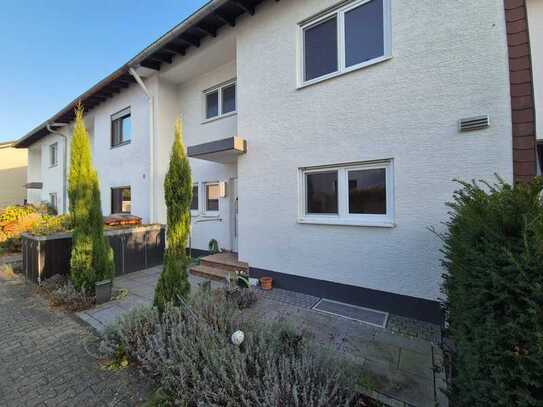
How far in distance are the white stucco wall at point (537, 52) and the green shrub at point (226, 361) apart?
562 cm

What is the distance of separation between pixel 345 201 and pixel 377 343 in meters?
2.30

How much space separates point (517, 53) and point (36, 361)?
7.37 metres

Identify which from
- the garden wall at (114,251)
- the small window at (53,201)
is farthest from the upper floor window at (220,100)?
the small window at (53,201)

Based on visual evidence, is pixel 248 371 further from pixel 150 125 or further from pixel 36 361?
pixel 150 125

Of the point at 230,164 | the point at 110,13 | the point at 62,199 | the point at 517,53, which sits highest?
the point at 110,13

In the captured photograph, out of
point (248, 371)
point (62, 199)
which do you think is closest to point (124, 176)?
point (62, 199)

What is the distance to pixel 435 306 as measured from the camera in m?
3.71

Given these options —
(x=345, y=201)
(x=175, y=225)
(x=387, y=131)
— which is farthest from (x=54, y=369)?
(x=387, y=131)

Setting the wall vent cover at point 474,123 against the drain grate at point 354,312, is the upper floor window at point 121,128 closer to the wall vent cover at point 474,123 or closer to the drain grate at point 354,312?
the drain grate at point 354,312

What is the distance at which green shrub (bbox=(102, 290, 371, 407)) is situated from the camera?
2029 millimetres

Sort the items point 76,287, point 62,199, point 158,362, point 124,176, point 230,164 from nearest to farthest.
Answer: point 158,362 → point 76,287 → point 230,164 → point 124,176 → point 62,199

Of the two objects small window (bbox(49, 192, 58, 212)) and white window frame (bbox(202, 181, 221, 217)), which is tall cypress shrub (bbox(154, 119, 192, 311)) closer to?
white window frame (bbox(202, 181, 221, 217))

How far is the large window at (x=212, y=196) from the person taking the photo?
7.59 m

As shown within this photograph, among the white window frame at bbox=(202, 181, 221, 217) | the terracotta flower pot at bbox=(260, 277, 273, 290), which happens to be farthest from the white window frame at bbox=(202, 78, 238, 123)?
the terracotta flower pot at bbox=(260, 277, 273, 290)
